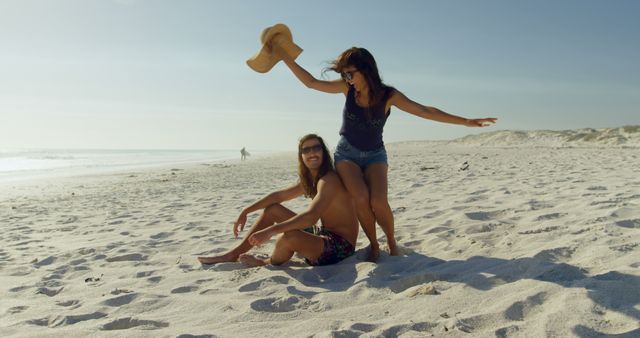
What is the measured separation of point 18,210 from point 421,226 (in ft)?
22.5

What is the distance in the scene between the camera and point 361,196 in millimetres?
3736

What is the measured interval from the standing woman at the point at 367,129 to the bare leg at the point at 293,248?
A: 442 mm

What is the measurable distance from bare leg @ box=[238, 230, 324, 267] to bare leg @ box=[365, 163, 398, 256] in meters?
0.52

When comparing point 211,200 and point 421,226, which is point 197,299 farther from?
point 211,200

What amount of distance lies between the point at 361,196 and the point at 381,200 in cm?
17

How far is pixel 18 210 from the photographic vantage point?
8.02 metres

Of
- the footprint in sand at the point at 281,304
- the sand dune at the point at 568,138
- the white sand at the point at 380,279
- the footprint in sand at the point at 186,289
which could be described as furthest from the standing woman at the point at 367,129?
the sand dune at the point at 568,138

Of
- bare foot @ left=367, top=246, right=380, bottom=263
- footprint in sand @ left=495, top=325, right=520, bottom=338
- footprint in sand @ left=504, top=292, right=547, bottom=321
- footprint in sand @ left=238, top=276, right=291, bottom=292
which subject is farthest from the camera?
bare foot @ left=367, top=246, right=380, bottom=263

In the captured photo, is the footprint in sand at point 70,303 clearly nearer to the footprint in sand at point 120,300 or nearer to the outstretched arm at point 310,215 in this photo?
the footprint in sand at point 120,300

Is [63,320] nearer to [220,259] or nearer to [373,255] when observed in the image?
[220,259]

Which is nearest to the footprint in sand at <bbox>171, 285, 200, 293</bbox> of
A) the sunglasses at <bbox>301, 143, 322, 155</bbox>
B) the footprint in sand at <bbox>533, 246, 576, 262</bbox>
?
the sunglasses at <bbox>301, 143, 322, 155</bbox>

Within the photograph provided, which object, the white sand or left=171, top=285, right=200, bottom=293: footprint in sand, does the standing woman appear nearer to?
the white sand

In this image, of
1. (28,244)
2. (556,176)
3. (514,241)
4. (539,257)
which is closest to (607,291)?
(539,257)

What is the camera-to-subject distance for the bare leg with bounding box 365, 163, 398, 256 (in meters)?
3.79
